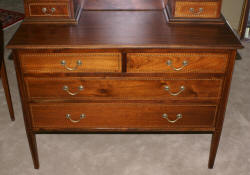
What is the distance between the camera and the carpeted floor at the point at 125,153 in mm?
2494

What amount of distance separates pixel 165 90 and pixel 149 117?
0.24 metres

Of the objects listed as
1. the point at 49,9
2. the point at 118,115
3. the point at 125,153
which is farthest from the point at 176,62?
the point at 125,153

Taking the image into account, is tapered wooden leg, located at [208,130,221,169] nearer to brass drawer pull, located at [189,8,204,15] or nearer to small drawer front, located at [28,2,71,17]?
brass drawer pull, located at [189,8,204,15]

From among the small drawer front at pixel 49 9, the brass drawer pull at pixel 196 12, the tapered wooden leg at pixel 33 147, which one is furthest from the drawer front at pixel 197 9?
the tapered wooden leg at pixel 33 147

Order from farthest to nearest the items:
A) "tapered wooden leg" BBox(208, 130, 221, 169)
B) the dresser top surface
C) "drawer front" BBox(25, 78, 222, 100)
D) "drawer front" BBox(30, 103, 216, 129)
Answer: "tapered wooden leg" BBox(208, 130, 221, 169)
"drawer front" BBox(30, 103, 216, 129)
"drawer front" BBox(25, 78, 222, 100)
the dresser top surface

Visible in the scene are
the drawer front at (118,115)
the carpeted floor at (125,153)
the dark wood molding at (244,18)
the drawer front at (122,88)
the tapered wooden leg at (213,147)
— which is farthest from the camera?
the dark wood molding at (244,18)

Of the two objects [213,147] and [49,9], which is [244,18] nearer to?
[213,147]

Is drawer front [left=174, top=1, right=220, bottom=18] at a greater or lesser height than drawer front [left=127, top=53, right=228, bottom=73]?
greater

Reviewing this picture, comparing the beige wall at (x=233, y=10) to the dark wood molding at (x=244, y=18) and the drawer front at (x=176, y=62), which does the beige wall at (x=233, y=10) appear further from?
the drawer front at (x=176, y=62)

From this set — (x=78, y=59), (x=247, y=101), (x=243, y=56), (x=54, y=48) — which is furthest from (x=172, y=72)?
(x=243, y=56)

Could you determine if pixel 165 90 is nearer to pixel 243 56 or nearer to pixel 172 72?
pixel 172 72

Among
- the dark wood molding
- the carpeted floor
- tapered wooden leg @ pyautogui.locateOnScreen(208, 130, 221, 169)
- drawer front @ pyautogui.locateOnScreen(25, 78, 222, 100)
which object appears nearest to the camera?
drawer front @ pyautogui.locateOnScreen(25, 78, 222, 100)

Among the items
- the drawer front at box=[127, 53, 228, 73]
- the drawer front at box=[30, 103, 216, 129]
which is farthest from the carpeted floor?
the drawer front at box=[127, 53, 228, 73]

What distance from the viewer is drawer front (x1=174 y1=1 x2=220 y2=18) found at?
7.00 feet
